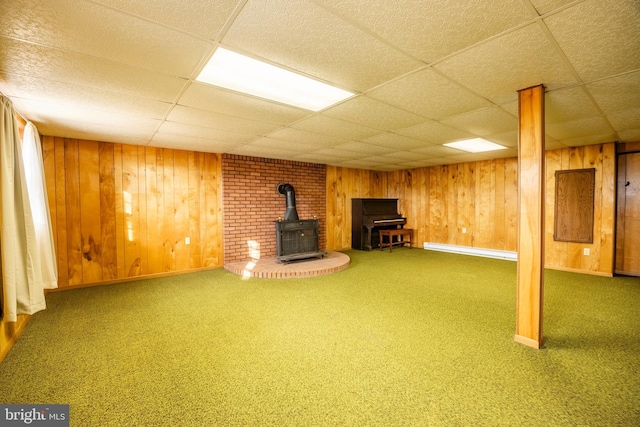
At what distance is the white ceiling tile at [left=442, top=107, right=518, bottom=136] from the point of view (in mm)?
2887

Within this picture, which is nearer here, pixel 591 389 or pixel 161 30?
pixel 161 30

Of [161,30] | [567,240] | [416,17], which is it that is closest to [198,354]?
[161,30]

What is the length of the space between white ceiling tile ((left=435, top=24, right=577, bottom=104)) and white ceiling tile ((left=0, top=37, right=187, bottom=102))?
2124 mm

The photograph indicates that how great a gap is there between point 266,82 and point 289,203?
337 cm

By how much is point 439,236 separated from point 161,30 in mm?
6938

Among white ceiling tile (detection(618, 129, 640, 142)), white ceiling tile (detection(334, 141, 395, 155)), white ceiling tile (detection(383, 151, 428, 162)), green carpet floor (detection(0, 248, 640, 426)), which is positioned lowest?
green carpet floor (detection(0, 248, 640, 426))

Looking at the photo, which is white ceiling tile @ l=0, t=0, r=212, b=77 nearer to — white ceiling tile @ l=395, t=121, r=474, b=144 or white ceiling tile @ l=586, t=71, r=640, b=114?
white ceiling tile @ l=395, t=121, r=474, b=144

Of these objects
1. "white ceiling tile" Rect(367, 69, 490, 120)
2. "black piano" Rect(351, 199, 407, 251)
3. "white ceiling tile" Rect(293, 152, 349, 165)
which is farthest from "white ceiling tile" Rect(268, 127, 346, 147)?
"black piano" Rect(351, 199, 407, 251)

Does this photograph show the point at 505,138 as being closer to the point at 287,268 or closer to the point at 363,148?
the point at 363,148

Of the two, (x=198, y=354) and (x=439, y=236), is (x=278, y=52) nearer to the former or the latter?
(x=198, y=354)

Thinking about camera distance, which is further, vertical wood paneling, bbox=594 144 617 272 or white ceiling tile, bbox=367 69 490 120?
vertical wood paneling, bbox=594 144 617 272

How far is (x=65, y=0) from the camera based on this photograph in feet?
4.05

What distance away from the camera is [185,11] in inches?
52.4

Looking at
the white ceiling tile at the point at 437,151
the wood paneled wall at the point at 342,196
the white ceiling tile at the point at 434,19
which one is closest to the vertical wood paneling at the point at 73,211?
the white ceiling tile at the point at 434,19
